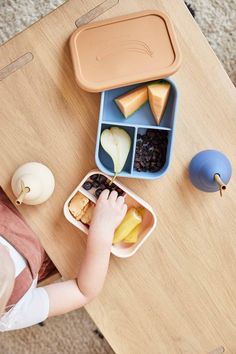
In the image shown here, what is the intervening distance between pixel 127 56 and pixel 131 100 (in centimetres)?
7

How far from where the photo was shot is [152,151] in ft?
2.64

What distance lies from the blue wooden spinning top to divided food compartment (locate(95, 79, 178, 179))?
0.18 ft

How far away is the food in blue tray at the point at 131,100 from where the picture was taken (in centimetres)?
78

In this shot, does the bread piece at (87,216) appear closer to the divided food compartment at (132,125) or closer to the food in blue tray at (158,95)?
the divided food compartment at (132,125)

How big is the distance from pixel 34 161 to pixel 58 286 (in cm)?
23

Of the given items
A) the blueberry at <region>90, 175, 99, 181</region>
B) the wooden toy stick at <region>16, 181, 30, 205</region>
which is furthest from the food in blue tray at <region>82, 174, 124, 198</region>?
the wooden toy stick at <region>16, 181, 30, 205</region>

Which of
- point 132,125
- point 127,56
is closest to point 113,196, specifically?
point 132,125

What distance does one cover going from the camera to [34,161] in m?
0.82

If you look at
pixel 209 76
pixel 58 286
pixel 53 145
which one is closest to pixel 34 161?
pixel 53 145

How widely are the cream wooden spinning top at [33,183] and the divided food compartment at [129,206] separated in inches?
1.7

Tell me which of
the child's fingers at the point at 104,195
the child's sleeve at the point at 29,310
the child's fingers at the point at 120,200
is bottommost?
the child's sleeve at the point at 29,310

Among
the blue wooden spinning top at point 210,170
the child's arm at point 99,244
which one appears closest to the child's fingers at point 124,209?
the child's arm at point 99,244

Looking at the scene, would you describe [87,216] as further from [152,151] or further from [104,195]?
[152,151]

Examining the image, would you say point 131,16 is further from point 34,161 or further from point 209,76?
point 34,161
